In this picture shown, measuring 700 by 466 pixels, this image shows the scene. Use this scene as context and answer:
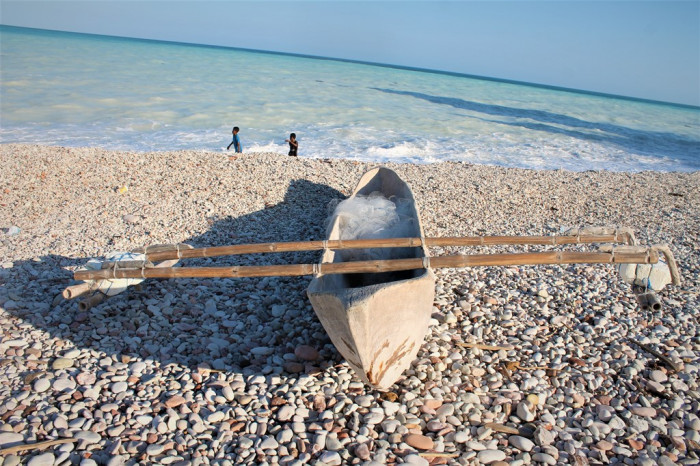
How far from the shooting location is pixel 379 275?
466cm

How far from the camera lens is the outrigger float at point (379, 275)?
3.10 m

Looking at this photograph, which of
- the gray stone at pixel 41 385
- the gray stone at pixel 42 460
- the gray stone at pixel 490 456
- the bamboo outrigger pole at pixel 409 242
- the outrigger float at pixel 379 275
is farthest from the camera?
the bamboo outrigger pole at pixel 409 242

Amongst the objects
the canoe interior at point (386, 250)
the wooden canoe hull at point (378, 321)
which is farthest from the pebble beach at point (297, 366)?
the canoe interior at point (386, 250)

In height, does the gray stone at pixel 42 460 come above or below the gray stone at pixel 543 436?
below

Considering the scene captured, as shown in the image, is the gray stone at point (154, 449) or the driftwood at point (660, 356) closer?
the gray stone at point (154, 449)

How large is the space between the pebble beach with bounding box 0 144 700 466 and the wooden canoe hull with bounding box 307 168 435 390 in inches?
13.9

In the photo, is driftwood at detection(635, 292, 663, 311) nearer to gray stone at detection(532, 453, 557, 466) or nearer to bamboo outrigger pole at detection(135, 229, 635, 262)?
bamboo outrigger pole at detection(135, 229, 635, 262)

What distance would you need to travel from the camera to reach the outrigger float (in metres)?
3.10

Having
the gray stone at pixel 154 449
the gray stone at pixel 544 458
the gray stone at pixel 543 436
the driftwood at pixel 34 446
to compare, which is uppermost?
the gray stone at pixel 543 436

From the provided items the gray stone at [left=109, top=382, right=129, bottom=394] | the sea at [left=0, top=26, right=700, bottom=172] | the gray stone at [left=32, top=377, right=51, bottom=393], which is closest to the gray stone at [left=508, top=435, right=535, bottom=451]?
the gray stone at [left=109, top=382, right=129, bottom=394]

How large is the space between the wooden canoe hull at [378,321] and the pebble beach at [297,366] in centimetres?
35

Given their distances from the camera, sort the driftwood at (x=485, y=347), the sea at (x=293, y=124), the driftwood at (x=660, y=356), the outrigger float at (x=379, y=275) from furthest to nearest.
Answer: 1. the sea at (x=293, y=124)
2. the driftwood at (x=485, y=347)
3. the driftwood at (x=660, y=356)
4. the outrigger float at (x=379, y=275)

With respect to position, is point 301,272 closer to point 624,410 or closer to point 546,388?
point 546,388

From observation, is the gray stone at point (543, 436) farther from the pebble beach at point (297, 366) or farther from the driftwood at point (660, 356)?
the driftwood at point (660, 356)
